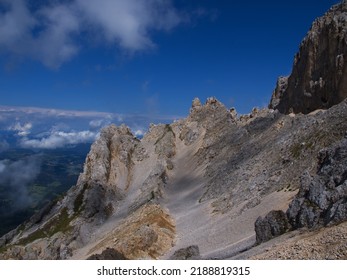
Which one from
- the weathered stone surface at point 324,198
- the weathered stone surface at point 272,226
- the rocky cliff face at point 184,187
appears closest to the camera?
the weathered stone surface at point 324,198

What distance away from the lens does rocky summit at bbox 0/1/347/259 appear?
40.8 meters

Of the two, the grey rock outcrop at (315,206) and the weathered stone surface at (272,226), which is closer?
the grey rock outcrop at (315,206)

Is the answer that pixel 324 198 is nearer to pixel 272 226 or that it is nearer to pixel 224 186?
pixel 272 226

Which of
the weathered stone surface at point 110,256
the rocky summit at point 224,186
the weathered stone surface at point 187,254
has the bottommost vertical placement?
the weathered stone surface at point 187,254

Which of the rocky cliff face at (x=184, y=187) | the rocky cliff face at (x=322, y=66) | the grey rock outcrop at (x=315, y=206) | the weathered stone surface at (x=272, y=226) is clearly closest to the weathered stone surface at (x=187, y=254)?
the rocky cliff face at (x=184, y=187)

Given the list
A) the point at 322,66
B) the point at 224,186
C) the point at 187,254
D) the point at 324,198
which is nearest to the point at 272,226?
the point at 324,198

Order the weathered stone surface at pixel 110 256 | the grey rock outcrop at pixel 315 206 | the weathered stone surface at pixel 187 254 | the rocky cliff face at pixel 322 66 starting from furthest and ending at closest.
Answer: the rocky cliff face at pixel 322 66
the weathered stone surface at pixel 110 256
the weathered stone surface at pixel 187 254
the grey rock outcrop at pixel 315 206

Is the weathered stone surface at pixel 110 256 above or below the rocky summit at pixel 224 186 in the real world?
below

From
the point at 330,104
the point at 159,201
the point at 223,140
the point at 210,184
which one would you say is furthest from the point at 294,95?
the point at 159,201

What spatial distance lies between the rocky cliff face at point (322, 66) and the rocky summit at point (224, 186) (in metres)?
0.25

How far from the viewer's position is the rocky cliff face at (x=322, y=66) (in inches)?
3477

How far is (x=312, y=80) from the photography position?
3920 inches

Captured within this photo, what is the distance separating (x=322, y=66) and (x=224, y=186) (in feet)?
123

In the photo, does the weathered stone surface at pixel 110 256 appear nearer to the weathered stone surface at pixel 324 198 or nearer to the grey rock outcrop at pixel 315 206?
the grey rock outcrop at pixel 315 206
